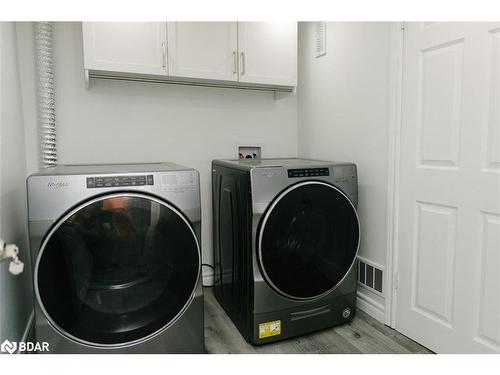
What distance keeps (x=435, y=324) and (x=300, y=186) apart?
0.96m

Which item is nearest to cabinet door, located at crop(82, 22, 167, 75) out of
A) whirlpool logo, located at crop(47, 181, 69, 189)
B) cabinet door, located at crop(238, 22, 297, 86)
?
cabinet door, located at crop(238, 22, 297, 86)

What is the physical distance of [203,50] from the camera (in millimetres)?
2184

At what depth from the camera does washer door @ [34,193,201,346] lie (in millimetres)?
1405

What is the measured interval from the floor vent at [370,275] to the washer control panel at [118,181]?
1.41m

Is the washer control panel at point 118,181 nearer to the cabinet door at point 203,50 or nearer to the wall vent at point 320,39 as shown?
the cabinet door at point 203,50

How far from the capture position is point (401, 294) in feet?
6.42

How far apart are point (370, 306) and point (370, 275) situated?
19 centimetres

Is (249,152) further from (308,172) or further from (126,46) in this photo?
(126,46)

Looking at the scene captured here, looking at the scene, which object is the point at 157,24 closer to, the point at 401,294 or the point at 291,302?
the point at 291,302

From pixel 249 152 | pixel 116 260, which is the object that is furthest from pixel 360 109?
pixel 116 260

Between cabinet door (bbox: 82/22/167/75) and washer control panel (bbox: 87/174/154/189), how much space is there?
2.76 feet

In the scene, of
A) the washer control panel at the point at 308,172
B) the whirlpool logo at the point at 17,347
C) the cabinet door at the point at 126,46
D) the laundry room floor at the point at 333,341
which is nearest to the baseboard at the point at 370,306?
the laundry room floor at the point at 333,341

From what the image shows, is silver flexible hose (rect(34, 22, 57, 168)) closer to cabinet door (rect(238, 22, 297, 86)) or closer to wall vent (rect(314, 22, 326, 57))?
cabinet door (rect(238, 22, 297, 86))

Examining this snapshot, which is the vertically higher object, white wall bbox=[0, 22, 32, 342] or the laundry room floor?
white wall bbox=[0, 22, 32, 342]
